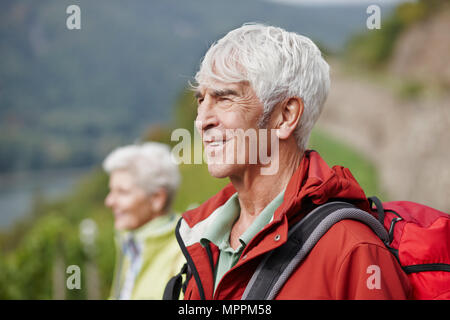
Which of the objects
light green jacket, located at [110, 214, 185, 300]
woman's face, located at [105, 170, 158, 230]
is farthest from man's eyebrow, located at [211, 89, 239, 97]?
woman's face, located at [105, 170, 158, 230]

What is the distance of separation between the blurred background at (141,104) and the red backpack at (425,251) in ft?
2.95

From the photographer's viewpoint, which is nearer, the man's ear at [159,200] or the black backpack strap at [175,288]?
the black backpack strap at [175,288]

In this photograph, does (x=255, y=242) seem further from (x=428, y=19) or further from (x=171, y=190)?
(x=428, y=19)

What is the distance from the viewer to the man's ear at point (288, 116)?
5.19 feet

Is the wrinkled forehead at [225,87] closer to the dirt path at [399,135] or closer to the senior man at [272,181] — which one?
the senior man at [272,181]

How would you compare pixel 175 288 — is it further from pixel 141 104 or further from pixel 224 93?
pixel 141 104

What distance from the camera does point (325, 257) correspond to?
1338 mm

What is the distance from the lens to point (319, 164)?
1.56 meters

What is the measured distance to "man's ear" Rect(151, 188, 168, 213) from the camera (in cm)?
368

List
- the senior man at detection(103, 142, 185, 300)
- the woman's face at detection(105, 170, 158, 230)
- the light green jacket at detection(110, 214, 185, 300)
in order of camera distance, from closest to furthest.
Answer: the light green jacket at detection(110, 214, 185, 300) → the senior man at detection(103, 142, 185, 300) → the woman's face at detection(105, 170, 158, 230)

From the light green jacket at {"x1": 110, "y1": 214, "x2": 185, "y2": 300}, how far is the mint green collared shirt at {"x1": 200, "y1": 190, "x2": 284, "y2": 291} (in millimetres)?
1232

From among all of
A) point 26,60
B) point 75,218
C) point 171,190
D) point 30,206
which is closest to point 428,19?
point 171,190

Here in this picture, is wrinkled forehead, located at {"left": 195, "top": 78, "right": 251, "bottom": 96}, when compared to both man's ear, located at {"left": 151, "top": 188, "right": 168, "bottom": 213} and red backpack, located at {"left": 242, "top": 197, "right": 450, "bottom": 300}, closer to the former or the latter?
red backpack, located at {"left": 242, "top": 197, "right": 450, "bottom": 300}

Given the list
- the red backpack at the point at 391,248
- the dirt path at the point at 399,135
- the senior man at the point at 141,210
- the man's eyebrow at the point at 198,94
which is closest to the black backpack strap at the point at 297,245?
the red backpack at the point at 391,248
